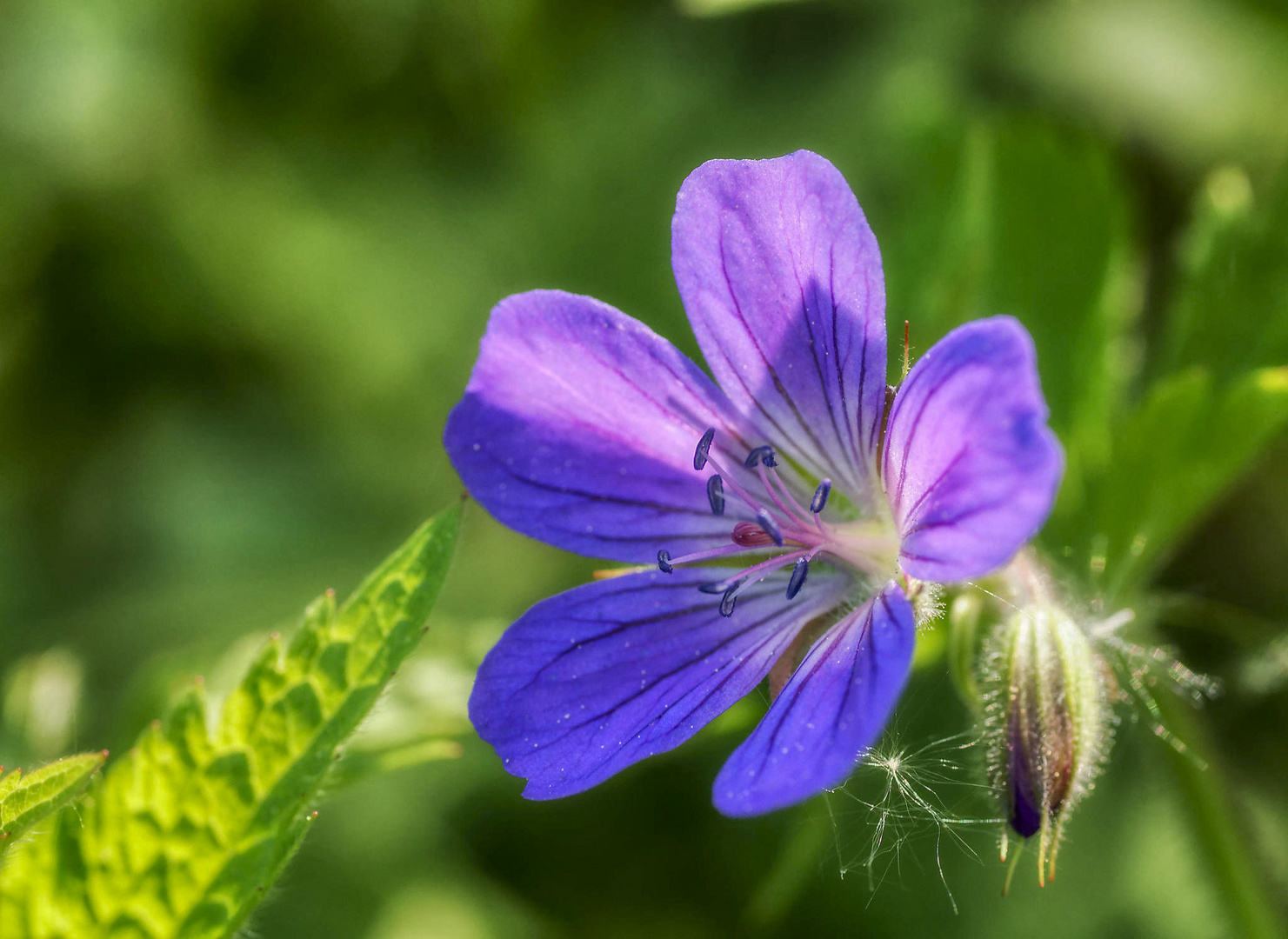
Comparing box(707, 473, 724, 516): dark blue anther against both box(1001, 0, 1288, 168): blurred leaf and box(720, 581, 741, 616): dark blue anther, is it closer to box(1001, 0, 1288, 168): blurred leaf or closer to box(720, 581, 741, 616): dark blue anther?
box(720, 581, 741, 616): dark blue anther

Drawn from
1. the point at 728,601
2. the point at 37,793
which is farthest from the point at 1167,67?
the point at 37,793

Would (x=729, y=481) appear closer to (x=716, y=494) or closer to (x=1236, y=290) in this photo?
(x=716, y=494)

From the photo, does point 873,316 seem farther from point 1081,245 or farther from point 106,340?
point 106,340

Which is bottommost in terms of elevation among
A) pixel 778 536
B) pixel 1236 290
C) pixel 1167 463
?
pixel 1167 463

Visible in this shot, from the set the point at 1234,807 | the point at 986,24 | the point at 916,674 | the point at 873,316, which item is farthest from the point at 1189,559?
the point at 873,316

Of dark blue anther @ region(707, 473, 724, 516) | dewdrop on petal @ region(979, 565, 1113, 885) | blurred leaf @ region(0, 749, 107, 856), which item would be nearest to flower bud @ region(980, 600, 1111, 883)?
dewdrop on petal @ region(979, 565, 1113, 885)
